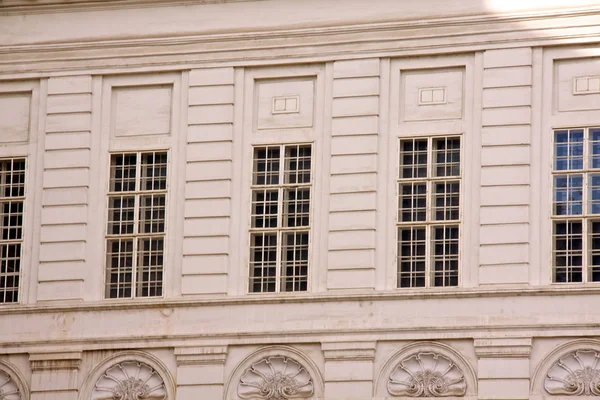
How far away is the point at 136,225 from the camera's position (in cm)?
4041

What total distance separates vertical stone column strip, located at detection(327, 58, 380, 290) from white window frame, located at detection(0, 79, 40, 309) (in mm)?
6083

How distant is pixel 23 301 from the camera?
133 feet

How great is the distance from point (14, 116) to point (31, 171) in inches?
50.2

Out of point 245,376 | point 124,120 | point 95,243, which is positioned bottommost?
point 245,376

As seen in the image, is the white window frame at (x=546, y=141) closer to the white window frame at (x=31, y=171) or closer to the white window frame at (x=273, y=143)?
the white window frame at (x=273, y=143)

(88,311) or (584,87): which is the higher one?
(584,87)

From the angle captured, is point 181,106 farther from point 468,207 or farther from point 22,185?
point 468,207

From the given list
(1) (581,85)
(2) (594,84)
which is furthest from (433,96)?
(2) (594,84)

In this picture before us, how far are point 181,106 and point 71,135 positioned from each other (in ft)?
7.67

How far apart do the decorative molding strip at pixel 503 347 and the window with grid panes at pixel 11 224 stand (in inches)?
377

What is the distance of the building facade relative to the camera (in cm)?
3809

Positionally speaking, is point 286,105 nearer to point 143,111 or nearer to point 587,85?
point 143,111

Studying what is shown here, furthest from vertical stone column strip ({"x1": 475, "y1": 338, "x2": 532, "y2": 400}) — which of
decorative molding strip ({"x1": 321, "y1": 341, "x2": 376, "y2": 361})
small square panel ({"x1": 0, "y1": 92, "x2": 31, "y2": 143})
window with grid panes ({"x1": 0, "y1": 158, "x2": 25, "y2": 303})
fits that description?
small square panel ({"x1": 0, "y1": 92, "x2": 31, "y2": 143})

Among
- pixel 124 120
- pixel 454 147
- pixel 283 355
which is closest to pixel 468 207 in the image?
pixel 454 147
